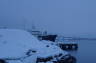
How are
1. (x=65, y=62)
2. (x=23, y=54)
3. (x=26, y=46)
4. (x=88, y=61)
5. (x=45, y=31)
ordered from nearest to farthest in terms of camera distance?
(x=23, y=54) → (x=26, y=46) → (x=65, y=62) → (x=88, y=61) → (x=45, y=31)

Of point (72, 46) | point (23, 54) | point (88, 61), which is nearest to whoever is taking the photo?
point (23, 54)

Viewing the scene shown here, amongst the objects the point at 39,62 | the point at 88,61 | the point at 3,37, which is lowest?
the point at 88,61

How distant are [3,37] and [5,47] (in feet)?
7.69

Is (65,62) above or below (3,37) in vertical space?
below

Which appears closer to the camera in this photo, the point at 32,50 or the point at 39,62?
the point at 39,62

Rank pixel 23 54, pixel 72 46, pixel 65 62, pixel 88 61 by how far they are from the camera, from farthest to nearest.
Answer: pixel 72 46 < pixel 88 61 < pixel 65 62 < pixel 23 54

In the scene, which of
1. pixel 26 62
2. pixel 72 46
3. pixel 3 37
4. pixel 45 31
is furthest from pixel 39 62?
pixel 45 31

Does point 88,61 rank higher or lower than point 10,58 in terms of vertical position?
lower

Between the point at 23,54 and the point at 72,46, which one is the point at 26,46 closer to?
the point at 23,54

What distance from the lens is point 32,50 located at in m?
25.8

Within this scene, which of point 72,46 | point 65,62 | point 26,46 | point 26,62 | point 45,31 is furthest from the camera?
point 45,31

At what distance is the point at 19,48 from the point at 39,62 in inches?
130

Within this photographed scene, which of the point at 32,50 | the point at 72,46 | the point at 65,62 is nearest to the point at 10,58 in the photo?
the point at 32,50

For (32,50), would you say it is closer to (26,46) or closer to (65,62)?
(26,46)
